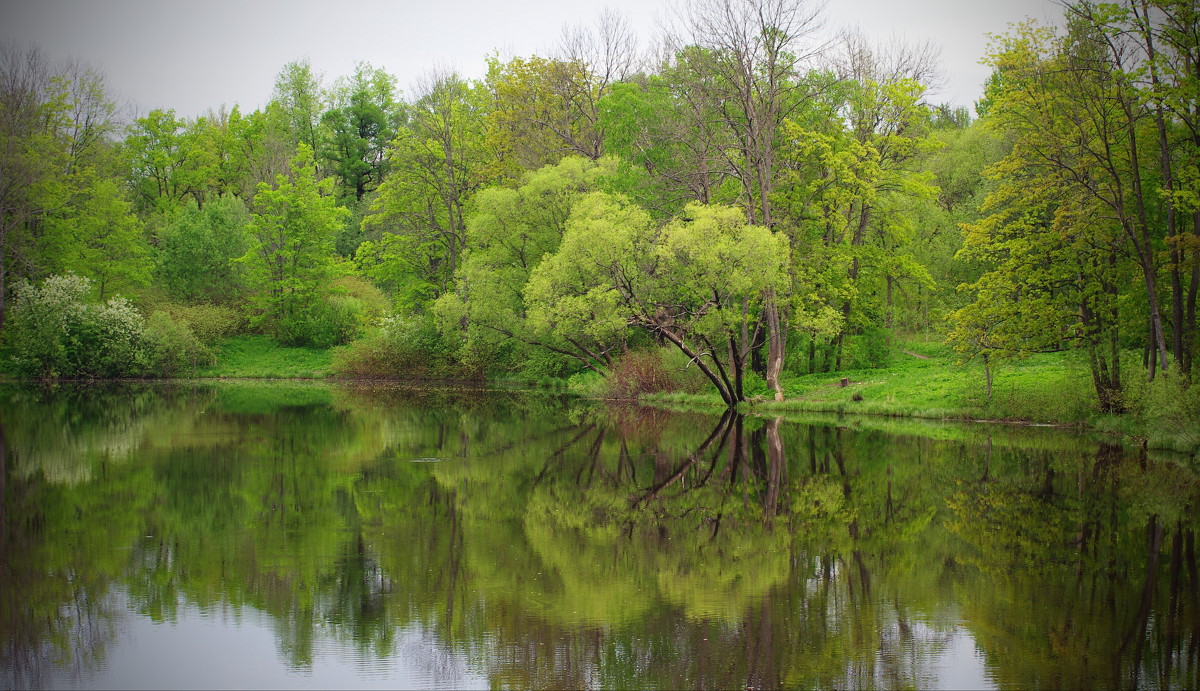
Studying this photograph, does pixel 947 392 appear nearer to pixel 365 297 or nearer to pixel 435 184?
pixel 435 184

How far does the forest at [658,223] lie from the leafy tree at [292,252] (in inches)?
6.7

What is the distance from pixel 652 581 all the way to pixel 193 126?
65142mm

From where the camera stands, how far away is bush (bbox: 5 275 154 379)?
43125 mm

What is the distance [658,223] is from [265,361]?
91.2 feet

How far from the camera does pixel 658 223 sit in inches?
1298

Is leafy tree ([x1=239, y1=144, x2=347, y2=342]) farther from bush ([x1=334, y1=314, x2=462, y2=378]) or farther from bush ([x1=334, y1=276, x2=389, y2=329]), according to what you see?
bush ([x1=334, y1=314, x2=462, y2=378])

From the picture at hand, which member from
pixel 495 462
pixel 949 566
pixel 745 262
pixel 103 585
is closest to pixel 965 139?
pixel 745 262

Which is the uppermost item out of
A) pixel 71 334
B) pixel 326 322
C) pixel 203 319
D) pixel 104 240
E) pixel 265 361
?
pixel 104 240

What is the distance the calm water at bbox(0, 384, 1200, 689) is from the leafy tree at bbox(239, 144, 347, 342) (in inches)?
1154

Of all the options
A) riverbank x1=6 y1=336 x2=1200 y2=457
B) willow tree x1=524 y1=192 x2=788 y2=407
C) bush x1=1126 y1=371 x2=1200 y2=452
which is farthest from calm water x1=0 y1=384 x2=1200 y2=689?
willow tree x1=524 y1=192 x2=788 y2=407

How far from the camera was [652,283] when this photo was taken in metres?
30.2

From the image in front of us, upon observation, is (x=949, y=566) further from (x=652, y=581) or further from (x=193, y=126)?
(x=193, y=126)

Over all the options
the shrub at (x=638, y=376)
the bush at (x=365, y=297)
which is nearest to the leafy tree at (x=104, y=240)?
the bush at (x=365, y=297)

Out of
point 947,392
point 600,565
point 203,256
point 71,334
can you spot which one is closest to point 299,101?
point 203,256
